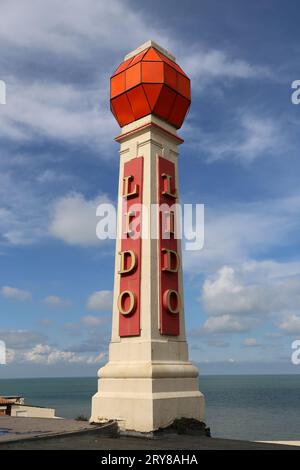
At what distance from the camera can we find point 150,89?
2408 cm

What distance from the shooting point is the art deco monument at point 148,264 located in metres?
20.7

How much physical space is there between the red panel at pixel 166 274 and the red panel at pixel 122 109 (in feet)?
10.7

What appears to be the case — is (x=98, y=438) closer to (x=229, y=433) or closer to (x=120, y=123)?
(x=120, y=123)

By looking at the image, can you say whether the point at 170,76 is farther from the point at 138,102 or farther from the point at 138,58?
the point at 138,102

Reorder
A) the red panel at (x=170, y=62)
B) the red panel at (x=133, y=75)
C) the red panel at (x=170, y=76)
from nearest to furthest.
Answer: the red panel at (x=133, y=75), the red panel at (x=170, y=76), the red panel at (x=170, y=62)

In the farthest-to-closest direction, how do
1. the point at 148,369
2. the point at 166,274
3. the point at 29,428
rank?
1. the point at 166,274
2. the point at 29,428
3. the point at 148,369

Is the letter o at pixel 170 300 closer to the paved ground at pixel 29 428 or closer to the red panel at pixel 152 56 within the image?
the paved ground at pixel 29 428

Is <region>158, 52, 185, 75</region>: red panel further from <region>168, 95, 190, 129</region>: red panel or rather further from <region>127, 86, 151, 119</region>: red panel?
<region>127, 86, 151, 119</region>: red panel

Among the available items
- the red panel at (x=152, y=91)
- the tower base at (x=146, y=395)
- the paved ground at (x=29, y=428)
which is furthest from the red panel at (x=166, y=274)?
the paved ground at (x=29, y=428)

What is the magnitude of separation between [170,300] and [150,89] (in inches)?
449

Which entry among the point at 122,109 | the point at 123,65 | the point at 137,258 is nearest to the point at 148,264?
the point at 137,258

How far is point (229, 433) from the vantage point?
215 feet

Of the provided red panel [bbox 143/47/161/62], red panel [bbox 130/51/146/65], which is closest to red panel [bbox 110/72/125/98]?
red panel [bbox 130/51/146/65]
